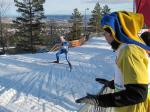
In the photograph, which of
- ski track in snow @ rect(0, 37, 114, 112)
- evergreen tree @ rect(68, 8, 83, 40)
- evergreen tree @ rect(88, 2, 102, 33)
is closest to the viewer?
ski track in snow @ rect(0, 37, 114, 112)

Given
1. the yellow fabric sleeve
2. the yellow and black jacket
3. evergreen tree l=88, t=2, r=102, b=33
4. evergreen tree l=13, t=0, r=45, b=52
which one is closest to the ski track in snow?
the yellow and black jacket

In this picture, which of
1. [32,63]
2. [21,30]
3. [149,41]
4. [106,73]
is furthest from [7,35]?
[149,41]

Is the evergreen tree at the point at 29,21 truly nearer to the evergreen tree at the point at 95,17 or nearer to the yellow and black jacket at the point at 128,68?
the evergreen tree at the point at 95,17

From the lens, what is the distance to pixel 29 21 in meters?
60.9

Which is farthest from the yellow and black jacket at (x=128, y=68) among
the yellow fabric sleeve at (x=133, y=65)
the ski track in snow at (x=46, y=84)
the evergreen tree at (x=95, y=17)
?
the evergreen tree at (x=95, y=17)

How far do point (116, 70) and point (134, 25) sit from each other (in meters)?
0.34

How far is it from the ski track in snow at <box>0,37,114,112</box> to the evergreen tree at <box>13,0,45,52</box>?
4009 centimetres

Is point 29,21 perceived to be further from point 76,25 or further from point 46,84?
point 46,84

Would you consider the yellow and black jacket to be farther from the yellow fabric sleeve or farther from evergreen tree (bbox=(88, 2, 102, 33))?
evergreen tree (bbox=(88, 2, 102, 33))

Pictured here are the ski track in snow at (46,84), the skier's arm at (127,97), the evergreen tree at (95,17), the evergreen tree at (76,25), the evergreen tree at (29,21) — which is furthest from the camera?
the evergreen tree at (95,17)

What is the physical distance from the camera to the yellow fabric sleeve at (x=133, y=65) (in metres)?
2.54

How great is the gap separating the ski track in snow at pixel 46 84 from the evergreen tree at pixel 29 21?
40088 millimetres

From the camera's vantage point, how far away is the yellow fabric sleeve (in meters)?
2.54

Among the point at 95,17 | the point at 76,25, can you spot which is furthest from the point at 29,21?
the point at 95,17
